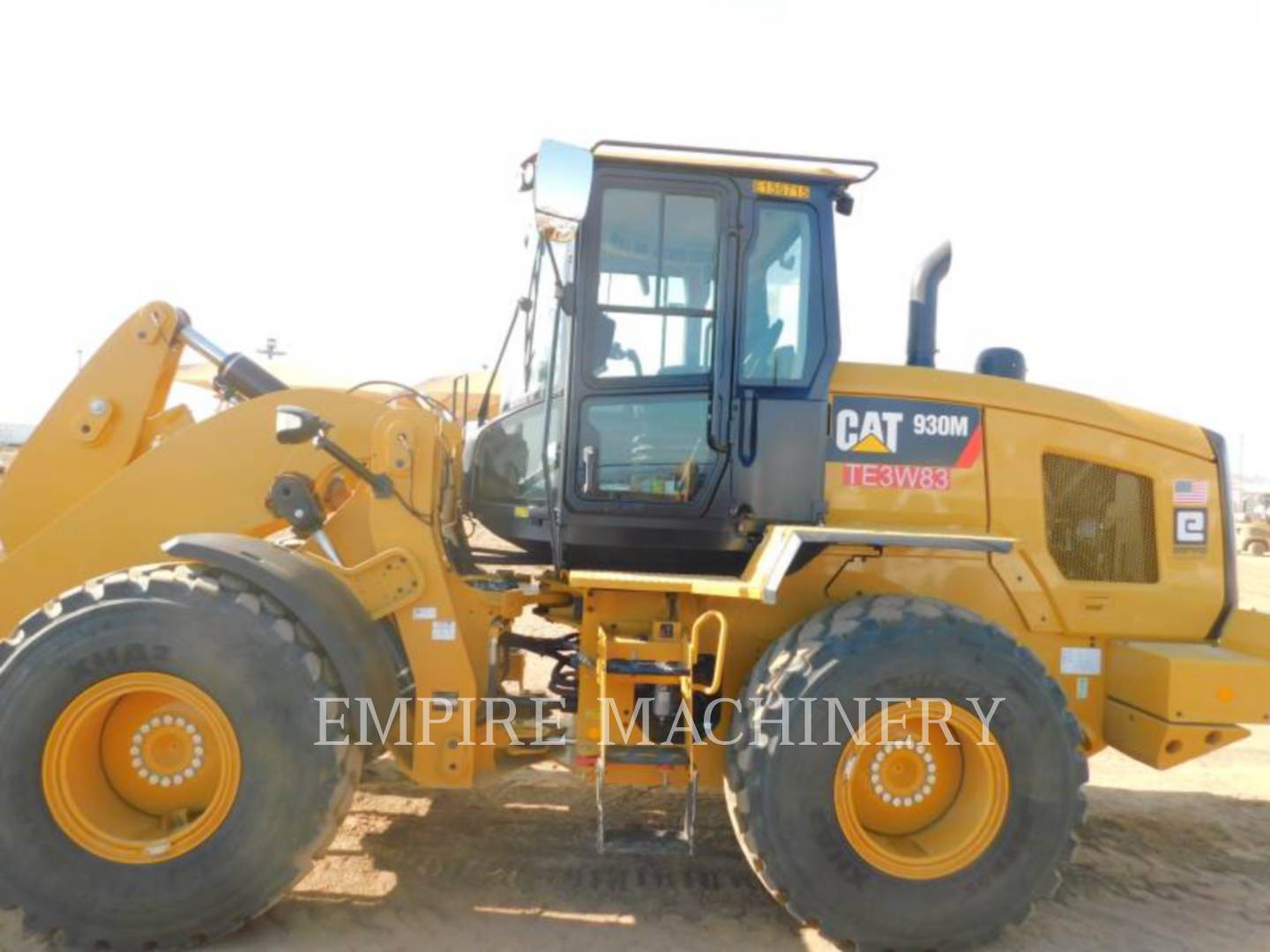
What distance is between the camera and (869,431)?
4027mm

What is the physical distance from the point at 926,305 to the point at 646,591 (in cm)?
199

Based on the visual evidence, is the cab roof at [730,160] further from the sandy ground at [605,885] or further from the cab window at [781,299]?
the sandy ground at [605,885]

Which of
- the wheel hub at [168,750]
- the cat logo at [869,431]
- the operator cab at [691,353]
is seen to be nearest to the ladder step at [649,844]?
the operator cab at [691,353]

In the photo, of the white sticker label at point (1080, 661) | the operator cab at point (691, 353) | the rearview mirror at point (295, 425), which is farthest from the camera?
the white sticker label at point (1080, 661)

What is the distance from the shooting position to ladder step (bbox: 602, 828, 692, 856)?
11.8 ft

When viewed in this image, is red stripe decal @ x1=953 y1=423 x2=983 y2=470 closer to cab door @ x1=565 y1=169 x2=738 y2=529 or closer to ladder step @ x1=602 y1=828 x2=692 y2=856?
cab door @ x1=565 y1=169 x2=738 y2=529

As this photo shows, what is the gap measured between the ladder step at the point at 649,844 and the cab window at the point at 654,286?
185 cm

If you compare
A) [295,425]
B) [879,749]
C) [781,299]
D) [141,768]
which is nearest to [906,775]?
[879,749]

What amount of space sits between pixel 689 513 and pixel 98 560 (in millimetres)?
2506

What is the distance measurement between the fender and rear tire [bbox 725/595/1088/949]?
1.40 m

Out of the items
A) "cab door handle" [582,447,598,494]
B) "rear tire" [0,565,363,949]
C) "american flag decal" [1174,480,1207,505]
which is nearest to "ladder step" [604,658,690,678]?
"cab door handle" [582,447,598,494]

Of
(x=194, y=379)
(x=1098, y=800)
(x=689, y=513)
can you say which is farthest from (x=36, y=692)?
(x=1098, y=800)

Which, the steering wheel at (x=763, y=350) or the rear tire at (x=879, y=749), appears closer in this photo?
the rear tire at (x=879, y=749)

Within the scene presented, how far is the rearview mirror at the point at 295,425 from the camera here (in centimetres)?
371
